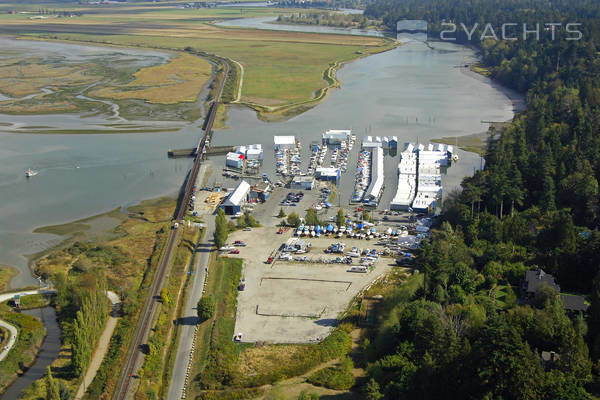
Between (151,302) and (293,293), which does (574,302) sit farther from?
(151,302)

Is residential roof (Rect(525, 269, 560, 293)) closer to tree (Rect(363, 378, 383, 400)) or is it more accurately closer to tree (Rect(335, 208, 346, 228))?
tree (Rect(363, 378, 383, 400))

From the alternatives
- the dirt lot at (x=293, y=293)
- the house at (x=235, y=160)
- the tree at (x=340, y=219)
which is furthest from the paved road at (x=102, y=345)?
the house at (x=235, y=160)

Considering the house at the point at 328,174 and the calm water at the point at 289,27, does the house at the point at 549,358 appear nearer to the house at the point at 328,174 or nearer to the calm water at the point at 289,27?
the house at the point at 328,174

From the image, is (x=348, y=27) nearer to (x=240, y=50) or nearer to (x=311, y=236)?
(x=240, y=50)

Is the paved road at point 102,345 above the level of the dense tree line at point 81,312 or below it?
below

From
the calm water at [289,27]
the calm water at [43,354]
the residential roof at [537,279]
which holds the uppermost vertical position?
the calm water at [289,27]

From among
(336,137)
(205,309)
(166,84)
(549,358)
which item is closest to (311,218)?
(205,309)

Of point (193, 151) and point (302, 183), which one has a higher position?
point (302, 183)

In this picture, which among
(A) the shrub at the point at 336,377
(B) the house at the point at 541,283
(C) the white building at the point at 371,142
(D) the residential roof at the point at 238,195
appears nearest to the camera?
(A) the shrub at the point at 336,377
